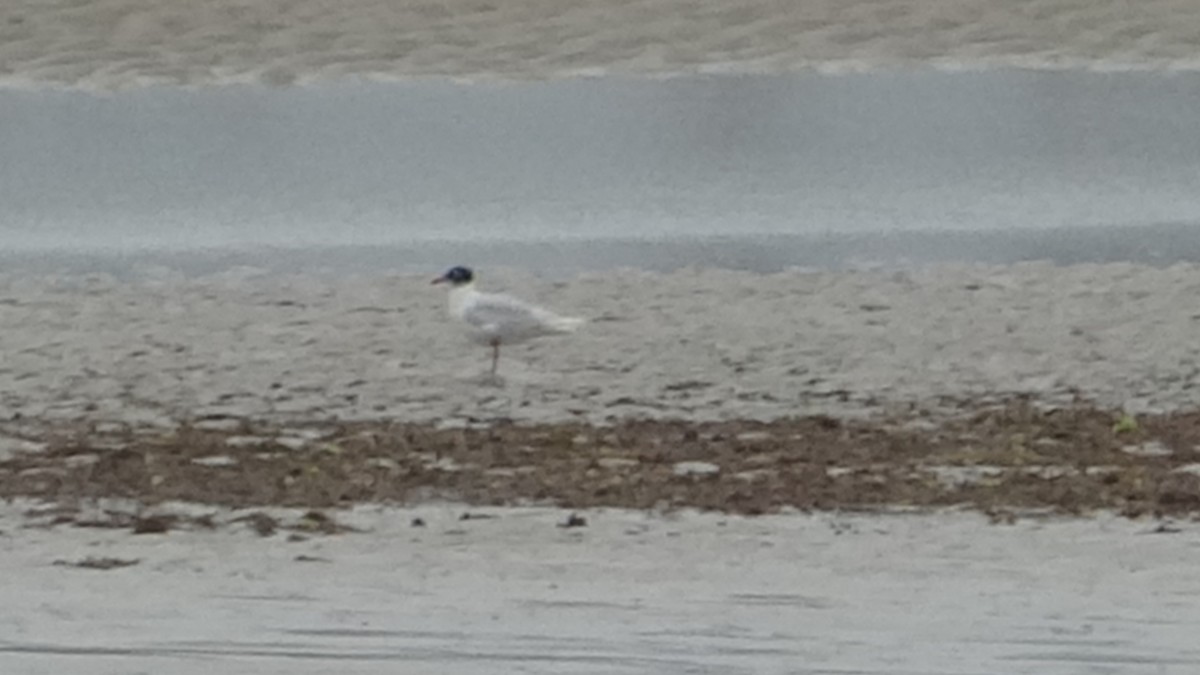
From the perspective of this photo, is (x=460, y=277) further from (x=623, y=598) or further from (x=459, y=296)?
(x=623, y=598)

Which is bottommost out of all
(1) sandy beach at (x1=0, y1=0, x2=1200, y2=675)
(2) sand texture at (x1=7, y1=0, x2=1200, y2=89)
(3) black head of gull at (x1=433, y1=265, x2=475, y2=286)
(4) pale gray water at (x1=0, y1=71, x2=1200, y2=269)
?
(1) sandy beach at (x1=0, y1=0, x2=1200, y2=675)

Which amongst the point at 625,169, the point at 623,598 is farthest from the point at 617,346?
the point at 623,598

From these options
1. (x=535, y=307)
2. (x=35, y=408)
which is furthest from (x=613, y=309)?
(x=35, y=408)

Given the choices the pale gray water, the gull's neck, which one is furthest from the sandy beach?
the pale gray water

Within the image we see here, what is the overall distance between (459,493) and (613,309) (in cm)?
346

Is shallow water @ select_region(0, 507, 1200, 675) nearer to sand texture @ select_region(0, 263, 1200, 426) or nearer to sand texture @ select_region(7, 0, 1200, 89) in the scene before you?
sand texture @ select_region(0, 263, 1200, 426)

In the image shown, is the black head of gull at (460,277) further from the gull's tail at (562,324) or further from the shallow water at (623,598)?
the shallow water at (623,598)

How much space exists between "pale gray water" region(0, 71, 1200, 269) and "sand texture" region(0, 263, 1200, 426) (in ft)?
2.68

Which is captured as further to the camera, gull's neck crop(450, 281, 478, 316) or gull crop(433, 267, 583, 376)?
gull's neck crop(450, 281, 478, 316)

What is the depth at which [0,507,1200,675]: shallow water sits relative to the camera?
19.5 feet

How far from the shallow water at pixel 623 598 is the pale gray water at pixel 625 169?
553 centimetres

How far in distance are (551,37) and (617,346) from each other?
7419 millimetres

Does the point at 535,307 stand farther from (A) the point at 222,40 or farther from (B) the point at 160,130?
(A) the point at 222,40

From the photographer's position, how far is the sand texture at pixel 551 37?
17.6m
